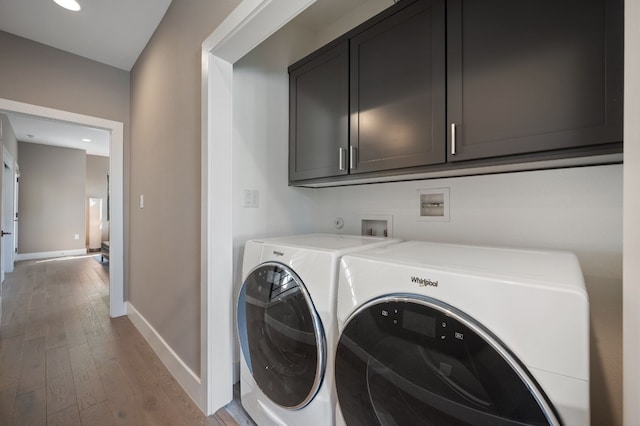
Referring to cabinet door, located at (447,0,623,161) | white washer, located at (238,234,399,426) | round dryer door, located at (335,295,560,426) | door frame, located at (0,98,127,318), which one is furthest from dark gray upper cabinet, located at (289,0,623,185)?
door frame, located at (0,98,127,318)

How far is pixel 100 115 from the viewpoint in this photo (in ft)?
8.66

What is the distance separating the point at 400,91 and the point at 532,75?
48 cm

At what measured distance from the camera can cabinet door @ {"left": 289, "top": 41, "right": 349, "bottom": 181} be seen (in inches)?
57.5

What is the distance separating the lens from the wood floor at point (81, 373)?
1442mm

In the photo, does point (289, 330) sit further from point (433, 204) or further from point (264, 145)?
point (264, 145)

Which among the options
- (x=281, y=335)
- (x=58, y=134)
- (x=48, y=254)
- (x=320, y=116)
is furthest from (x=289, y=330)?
Answer: (x=48, y=254)

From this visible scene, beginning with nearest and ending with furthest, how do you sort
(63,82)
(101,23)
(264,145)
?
(264,145), (101,23), (63,82)

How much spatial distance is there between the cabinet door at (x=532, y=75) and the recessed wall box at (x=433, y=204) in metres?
0.36

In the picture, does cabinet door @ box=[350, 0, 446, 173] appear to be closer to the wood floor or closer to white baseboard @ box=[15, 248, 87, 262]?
the wood floor

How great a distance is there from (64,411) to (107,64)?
117 inches

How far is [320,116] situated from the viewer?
158cm

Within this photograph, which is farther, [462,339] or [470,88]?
[470,88]

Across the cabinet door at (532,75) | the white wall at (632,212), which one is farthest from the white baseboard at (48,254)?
the white wall at (632,212)

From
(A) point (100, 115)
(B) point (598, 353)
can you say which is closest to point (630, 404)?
(B) point (598, 353)
